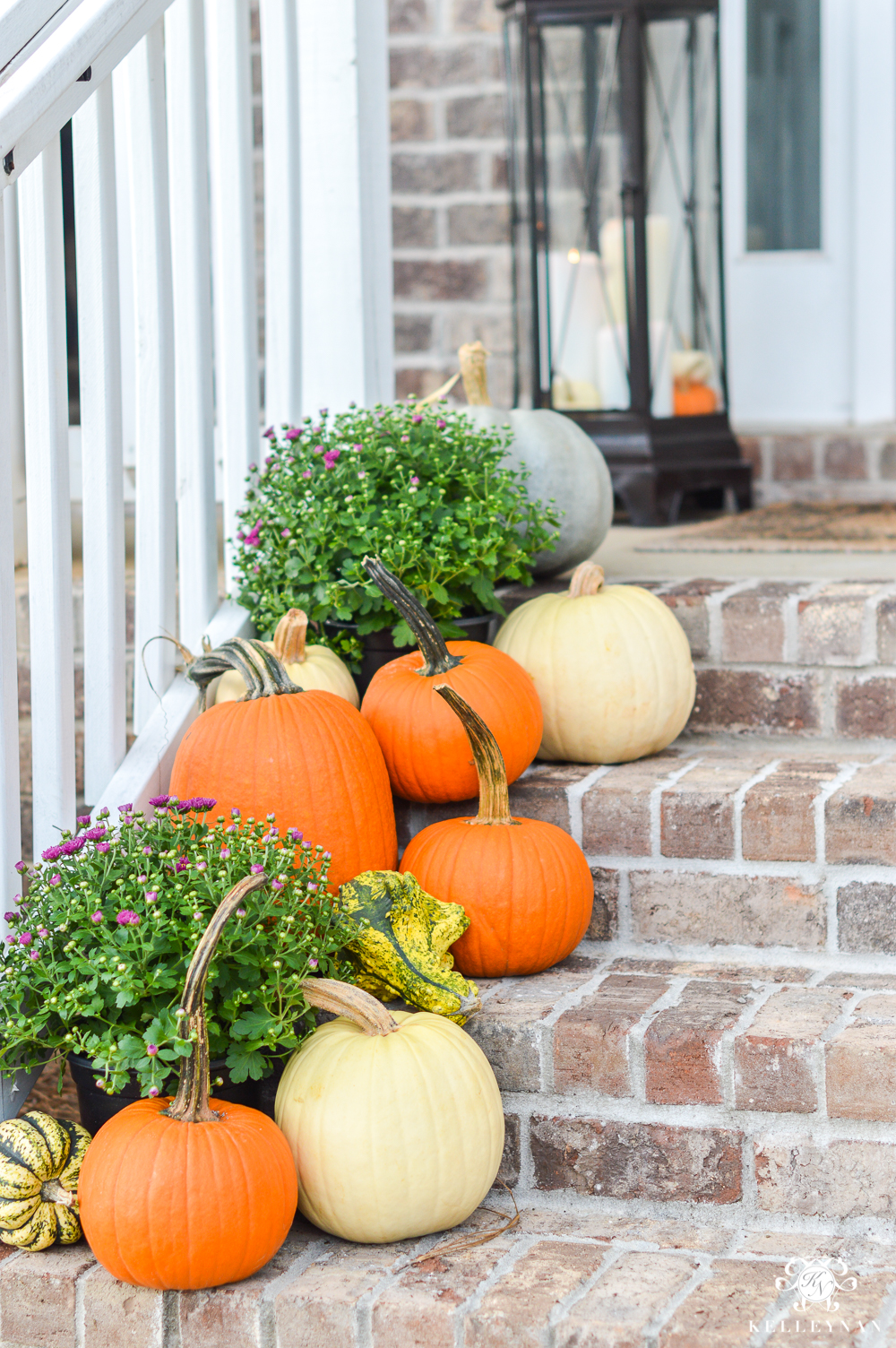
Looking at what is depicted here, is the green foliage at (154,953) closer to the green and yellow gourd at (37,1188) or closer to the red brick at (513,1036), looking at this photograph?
the green and yellow gourd at (37,1188)

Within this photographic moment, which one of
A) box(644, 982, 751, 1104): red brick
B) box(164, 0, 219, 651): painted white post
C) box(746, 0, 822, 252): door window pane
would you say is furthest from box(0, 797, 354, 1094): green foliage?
box(746, 0, 822, 252): door window pane

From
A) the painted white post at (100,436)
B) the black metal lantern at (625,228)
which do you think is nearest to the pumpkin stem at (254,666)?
the painted white post at (100,436)

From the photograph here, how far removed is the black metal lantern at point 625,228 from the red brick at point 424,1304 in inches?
78.9

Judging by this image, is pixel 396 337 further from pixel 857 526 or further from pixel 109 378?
pixel 109 378

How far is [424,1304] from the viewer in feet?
4.20

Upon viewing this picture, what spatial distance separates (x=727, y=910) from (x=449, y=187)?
2302 millimetres

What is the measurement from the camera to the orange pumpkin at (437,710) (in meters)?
1.78

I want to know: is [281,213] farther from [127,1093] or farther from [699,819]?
[127,1093]

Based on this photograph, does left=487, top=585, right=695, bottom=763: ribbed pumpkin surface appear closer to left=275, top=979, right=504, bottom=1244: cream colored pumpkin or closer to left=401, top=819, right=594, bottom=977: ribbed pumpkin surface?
left=401, top=819, right=594, bottom=977: ribbed pumpkin surface

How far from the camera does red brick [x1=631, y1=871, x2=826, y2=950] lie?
5.59 ft

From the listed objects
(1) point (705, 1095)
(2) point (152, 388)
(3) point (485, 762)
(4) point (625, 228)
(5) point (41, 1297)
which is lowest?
(5) point (41, 1297)

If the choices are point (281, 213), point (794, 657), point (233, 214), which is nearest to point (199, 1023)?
point (794, 657)

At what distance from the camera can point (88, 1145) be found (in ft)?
4.64

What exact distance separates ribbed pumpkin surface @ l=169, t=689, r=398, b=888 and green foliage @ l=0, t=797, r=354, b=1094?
147 millimetres
